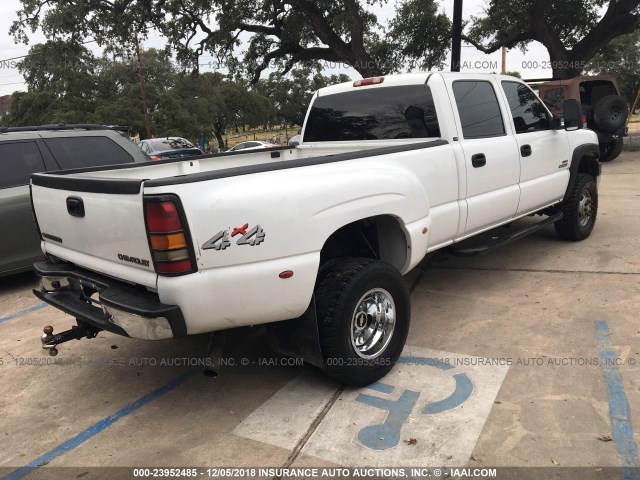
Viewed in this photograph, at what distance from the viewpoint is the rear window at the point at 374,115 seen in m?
Result: 4.27

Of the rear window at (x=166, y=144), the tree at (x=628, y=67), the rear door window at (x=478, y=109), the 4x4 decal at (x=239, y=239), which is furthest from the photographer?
the tree at (x=628, y=67)

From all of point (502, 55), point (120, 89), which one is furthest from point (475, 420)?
point (120, 89)

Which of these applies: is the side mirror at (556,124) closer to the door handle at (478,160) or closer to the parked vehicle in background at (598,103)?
the door handle at (478,160)

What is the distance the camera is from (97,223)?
9.57 feet

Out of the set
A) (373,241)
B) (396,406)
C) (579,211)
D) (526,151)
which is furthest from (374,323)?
(579,211)

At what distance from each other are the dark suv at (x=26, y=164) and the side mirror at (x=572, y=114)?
5066 mm

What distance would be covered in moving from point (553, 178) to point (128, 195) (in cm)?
433

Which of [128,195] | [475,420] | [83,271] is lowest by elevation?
[475,420]

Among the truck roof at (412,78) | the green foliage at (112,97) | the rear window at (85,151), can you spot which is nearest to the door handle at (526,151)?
the truck roof at (412,78)

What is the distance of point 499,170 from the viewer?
4.56 meters

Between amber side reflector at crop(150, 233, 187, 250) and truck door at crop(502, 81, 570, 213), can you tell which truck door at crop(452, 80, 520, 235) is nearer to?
truck door at crop(502, 81, 570, 213)

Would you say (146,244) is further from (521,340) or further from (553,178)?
(553,178)

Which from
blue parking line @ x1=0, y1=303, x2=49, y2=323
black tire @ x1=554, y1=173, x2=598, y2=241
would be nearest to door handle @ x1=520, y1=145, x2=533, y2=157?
black tire @ x1=554, y1=173, x2=598, y2=241

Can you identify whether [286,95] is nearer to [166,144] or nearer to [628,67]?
[628,67]
